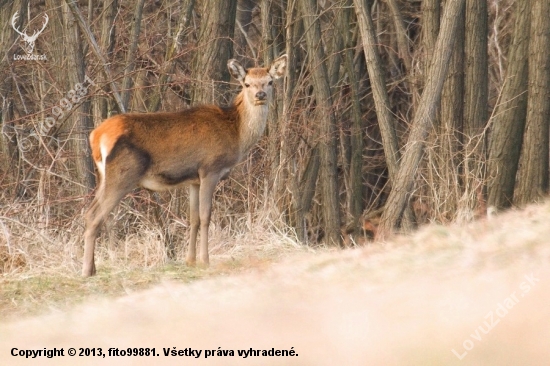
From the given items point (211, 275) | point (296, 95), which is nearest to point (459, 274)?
point (211, 275)

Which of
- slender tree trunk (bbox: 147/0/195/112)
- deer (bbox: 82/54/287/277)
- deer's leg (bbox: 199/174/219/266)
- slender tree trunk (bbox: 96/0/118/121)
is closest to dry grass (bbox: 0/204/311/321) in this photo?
deer's leg (bbox: 199/174/219/266)

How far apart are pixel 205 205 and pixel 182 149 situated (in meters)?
0.58

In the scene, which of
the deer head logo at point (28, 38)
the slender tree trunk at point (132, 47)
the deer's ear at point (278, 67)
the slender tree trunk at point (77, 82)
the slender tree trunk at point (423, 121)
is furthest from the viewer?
the deer head logo at point (28, 38)

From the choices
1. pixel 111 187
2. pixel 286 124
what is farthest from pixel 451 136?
pixel 111 187

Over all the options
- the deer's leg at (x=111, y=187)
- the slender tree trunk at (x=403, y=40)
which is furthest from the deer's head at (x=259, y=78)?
the slender tree trunk at (x=403, y=40)

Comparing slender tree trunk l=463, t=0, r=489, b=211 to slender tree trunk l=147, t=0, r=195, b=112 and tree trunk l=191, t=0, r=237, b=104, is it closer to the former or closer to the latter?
tree trunk l=191, t=0, r=237, b=104

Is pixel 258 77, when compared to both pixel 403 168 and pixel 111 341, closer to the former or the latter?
pixel 403 168

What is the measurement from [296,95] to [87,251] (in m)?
5.45

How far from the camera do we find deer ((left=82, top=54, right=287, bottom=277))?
9.22 m

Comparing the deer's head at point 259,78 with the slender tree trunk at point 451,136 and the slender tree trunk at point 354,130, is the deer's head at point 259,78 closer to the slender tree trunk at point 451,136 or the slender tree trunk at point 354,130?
the slender tree trunk at point 451,136

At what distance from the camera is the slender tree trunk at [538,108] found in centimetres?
1185

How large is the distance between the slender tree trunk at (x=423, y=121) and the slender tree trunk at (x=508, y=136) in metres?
1.16

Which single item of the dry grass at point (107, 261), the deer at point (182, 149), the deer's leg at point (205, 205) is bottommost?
the dry grass at point (107, 261)

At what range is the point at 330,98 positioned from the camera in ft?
46.2
